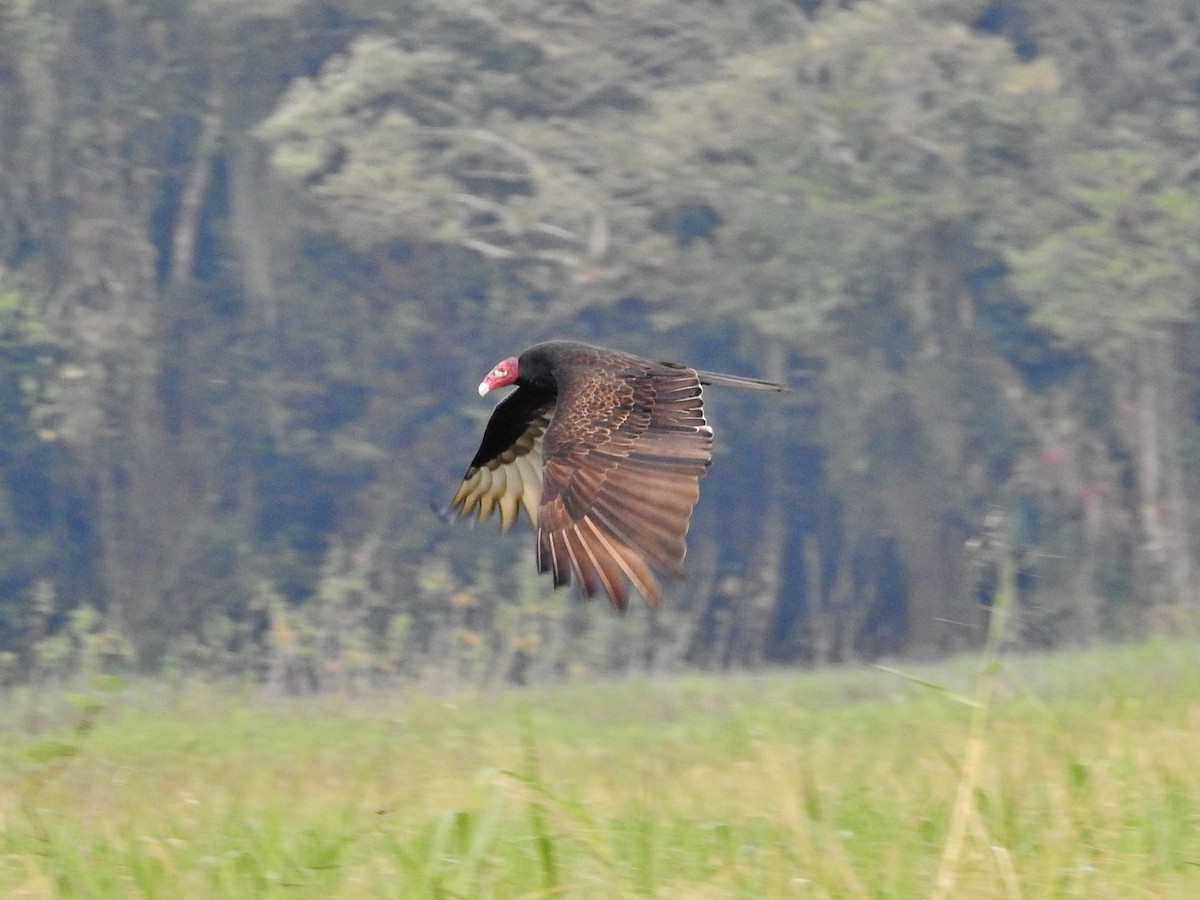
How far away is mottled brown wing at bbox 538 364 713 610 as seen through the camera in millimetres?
3080

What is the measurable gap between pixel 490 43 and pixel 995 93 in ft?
12.6

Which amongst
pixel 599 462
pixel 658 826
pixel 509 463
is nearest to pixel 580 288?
pixel 509 463

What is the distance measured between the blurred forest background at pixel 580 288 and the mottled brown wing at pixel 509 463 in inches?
289

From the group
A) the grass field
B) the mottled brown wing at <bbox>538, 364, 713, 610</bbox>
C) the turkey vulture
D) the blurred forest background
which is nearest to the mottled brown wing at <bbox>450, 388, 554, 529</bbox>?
the turkey vulture

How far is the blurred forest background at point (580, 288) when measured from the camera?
13016 mm

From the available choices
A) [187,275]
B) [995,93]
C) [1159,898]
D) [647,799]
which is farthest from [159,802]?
[187,275]

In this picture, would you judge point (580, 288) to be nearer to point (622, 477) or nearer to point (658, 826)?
point (622, 477)

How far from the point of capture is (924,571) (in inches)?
587

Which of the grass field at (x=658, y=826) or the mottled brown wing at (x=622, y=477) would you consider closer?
the grass field at (x=658, y=826)

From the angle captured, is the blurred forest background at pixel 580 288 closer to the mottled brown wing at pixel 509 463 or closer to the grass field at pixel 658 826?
the mottled brown wing at pixel 509 463

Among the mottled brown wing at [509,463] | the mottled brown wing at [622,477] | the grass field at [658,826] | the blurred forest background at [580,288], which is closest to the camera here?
the grass field at [658,826]

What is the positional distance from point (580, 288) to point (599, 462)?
34.6ft

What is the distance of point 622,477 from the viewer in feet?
11.1

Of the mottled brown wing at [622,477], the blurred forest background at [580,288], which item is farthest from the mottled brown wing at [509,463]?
the blurred forest background at [580,288]
